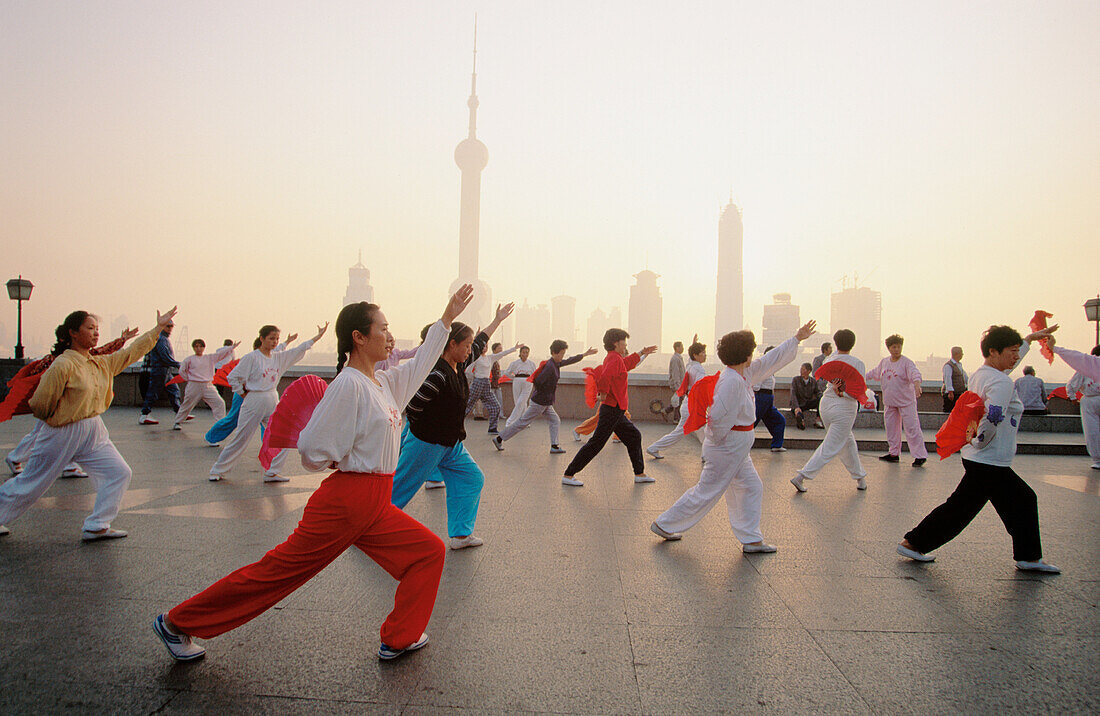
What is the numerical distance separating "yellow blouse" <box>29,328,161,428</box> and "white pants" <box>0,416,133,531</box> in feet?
0.29

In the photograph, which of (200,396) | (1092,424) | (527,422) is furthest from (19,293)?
(1092,424)

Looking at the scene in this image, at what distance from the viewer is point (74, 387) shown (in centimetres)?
471

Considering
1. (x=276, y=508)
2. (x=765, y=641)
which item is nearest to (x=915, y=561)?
(x=765, y=641)

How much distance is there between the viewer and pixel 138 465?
824 cm

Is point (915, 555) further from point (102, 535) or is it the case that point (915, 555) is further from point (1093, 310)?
point (1093, 310)

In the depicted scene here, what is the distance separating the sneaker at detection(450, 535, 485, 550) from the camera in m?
4.70

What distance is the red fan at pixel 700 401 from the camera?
5238 mm

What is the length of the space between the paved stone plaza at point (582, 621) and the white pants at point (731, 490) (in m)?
0.19

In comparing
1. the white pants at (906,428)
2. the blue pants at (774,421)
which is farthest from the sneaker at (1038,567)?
the blue pants at (774,421)

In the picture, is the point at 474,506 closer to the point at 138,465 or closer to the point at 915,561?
the point at 915,561

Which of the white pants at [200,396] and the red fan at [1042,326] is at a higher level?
the red fan at [1042,326]

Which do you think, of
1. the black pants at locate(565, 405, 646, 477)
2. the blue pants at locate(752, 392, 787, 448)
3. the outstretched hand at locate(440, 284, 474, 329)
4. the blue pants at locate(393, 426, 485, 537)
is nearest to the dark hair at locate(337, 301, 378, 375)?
the outstretched hand at locate(440, 284, 474, 329)

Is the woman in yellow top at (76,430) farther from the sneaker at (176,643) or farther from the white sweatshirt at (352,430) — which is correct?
the white sweatshirt at (352,430)

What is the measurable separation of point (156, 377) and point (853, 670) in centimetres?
1552
